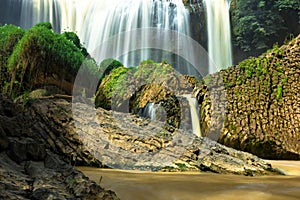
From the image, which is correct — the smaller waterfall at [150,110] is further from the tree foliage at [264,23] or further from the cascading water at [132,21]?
the tree foliage at [264,23]

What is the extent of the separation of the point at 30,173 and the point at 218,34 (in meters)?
15.0

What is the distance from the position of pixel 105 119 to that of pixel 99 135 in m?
0.34

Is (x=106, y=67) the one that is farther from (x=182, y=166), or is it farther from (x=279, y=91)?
(x=182, y=166)

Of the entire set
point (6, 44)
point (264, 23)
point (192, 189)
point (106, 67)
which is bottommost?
point (192, 189)

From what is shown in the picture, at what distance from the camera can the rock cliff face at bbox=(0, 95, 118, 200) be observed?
1410 millimetres

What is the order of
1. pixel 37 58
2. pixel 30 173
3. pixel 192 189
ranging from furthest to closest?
pixel 37 58 → pixel 192 189 → pixel 30 173

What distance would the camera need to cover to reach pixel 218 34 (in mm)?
15594

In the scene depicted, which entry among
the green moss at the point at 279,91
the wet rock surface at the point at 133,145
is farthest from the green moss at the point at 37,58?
the green moss at the point at 279,91

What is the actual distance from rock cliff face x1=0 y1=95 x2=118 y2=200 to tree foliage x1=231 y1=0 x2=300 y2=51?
15.0 m

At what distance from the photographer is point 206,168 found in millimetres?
3297

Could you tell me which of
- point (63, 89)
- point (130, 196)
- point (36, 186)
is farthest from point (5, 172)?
point (63, 89)

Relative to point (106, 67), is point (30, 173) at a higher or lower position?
lower

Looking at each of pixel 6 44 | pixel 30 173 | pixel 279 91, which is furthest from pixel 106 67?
pixel 30 173

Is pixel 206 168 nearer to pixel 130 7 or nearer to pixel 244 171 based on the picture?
pixel 244 171
